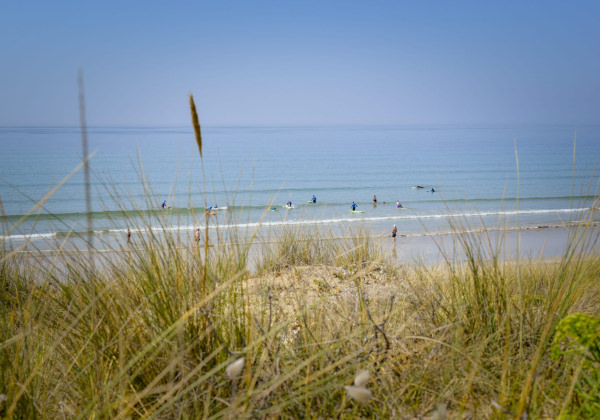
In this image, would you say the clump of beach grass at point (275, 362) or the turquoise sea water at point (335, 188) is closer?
the clump of beach grass at point (275, 362)

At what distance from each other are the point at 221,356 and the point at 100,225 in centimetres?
1486

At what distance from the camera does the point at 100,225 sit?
1540cm

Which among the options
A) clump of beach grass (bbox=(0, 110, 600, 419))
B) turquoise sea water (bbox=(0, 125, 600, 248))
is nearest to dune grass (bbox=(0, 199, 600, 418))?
clump of beach grass (bbox=(0, 110, 600, 419))

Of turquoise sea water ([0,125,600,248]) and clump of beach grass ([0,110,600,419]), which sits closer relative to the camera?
clump of beach grass ([0,110,600,419])

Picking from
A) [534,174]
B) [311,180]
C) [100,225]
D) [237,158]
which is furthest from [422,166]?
[100,225]

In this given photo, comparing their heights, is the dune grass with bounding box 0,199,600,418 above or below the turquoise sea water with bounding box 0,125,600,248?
above

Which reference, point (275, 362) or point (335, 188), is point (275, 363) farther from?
point (335, 188)

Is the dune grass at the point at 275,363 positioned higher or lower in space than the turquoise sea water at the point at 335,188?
higher

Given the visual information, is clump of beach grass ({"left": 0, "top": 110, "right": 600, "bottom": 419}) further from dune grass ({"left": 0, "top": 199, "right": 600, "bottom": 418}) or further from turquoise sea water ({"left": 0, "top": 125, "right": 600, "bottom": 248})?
turquoise sea water ({"left": 0, "top": 125, "right": 600, "bottom": 248})

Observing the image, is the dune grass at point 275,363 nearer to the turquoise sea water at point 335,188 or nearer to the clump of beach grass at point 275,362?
the clump of beach grass at point 275,362

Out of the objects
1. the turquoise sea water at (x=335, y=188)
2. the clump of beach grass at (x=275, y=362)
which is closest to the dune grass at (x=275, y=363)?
the clump of beach grass at (x=275, y=362)

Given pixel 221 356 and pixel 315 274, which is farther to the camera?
pixel 315 274

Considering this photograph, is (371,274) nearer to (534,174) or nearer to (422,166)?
(534,174)

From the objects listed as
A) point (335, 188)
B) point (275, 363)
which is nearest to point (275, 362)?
point (275, 363)
